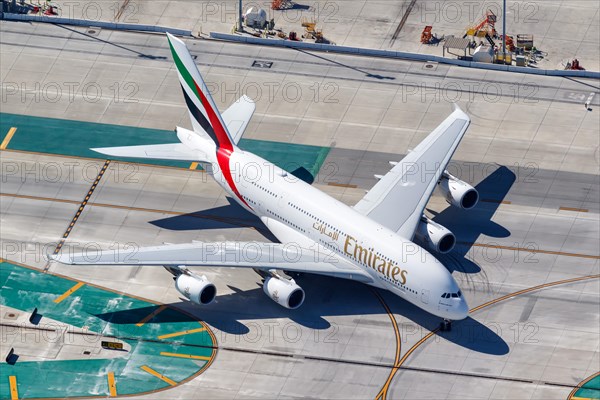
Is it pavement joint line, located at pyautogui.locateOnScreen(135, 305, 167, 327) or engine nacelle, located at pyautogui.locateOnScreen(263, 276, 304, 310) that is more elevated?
engine nacelle, located at pyautogui.locateOnScreen(263, 276, 304, 310)

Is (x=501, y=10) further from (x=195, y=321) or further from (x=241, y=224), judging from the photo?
(x=195, y=321)

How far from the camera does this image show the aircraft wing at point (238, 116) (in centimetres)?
10975

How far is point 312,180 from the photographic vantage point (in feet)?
371

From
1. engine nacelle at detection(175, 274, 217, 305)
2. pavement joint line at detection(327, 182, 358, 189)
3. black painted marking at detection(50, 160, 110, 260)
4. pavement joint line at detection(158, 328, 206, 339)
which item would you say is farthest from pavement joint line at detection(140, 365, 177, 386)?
pavement joint line at detection(327, 182, 358, 189)

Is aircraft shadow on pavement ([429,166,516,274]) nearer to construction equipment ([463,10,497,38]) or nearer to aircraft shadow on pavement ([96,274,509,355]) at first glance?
aircraft shadow on pavement ([96,274,509,355])

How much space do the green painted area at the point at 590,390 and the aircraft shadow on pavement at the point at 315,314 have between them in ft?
20.3

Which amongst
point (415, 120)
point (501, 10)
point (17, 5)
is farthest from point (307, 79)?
point (17, 5)

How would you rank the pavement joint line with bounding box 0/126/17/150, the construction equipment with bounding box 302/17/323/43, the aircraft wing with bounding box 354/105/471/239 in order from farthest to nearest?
the construction equipment with bounding box 302/17/323/43 → the pavement joint line with bounding box 0/126/17/150 → the aircraft wing with bounding box 354/105/471/239

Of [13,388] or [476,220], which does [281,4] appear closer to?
[476,220]

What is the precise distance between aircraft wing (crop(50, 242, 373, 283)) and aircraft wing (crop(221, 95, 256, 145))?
41.5ft

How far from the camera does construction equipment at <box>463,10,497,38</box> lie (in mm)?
130500

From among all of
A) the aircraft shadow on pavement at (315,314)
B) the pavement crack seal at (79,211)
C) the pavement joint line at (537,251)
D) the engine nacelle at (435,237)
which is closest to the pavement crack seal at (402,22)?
the pavement joint line at (537,251)

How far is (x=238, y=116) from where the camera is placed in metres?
111

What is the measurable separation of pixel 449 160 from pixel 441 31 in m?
26.9
